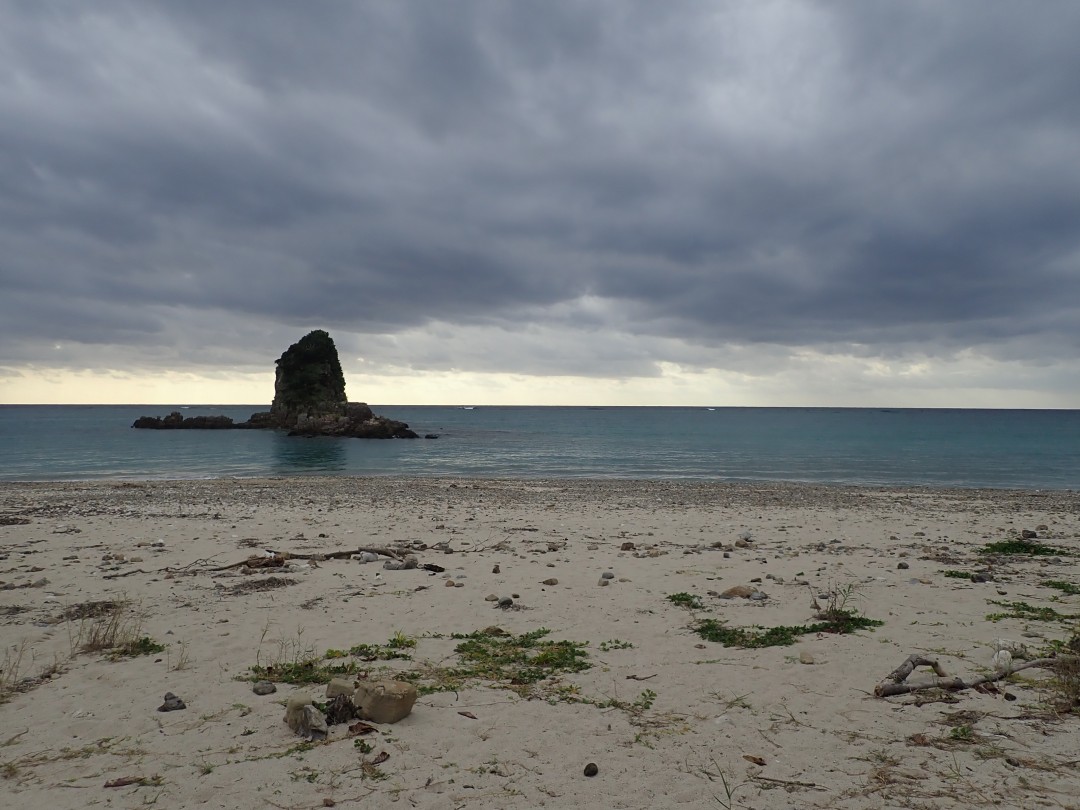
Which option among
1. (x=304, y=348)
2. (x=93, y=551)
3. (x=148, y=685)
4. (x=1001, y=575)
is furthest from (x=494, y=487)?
(x=304, y=348)

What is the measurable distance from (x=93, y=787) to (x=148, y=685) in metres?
2.02

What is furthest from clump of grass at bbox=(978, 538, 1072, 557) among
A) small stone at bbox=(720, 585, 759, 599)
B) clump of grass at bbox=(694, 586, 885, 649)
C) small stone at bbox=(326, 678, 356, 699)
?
small stone at bbox=(326, 678, 356, 699)

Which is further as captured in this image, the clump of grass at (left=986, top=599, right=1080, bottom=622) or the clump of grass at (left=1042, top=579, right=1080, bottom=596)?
the clump of grass at (left=1042, top=579, right=1080, bottom=596)

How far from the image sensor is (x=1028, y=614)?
880cm

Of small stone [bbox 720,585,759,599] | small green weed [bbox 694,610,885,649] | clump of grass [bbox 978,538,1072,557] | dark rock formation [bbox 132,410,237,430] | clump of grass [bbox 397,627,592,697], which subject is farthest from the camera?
dark rock formation [bbox 132,410,237,430]

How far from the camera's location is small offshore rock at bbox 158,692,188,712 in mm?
5914

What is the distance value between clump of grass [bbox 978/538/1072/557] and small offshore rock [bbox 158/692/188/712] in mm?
15449

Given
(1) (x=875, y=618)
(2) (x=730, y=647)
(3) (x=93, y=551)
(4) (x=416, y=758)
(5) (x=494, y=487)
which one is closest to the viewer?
(4) (x=416, y=758)

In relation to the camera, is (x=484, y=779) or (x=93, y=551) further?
(x=93, y=551)

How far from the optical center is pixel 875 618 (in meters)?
8.69

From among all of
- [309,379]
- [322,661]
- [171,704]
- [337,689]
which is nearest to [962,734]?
[337,689]

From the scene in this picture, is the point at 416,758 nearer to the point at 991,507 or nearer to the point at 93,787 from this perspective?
the point at 93,787

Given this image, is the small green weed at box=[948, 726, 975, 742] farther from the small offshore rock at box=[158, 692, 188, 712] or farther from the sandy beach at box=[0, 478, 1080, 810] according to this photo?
the small offshore rock at box=[158, 692, 188, 712]

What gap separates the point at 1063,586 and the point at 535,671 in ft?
31.2
